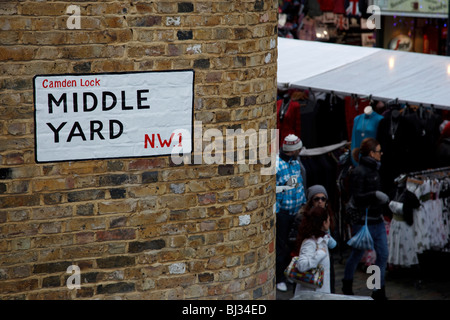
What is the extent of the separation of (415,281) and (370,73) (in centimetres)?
303

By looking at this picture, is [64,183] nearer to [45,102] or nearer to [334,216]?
[45,102]

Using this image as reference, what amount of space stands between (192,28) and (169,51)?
22 cm

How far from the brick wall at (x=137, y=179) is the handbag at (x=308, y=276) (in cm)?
183

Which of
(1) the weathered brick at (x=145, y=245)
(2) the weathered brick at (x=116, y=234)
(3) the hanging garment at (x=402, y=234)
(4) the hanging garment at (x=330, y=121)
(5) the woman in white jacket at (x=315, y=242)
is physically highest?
(2) the weathered brick at (x=116, y=234)

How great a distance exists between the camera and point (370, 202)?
30.8 feet

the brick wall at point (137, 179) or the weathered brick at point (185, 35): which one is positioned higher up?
the weathered brick at point (185, 35)

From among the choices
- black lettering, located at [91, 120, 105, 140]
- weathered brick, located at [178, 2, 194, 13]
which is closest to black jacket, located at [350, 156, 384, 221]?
weathered brick, located at [178, 2, 194, 13]

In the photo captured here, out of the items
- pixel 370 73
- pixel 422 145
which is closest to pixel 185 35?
pixel 370 73

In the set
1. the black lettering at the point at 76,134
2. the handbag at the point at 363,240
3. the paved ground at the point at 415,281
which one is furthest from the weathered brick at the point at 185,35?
the paved ground at the point at 415,281

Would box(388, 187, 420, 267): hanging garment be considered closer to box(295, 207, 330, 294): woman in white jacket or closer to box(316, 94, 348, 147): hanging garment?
box(295, 207, 330, 294): woman in white jacket

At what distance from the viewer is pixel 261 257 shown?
596 cm

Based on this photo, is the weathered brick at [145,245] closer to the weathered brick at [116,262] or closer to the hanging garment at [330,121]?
the weathered brick at [116,262]

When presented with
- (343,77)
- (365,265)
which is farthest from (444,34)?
(365,265)

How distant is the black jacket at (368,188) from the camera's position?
938cm
